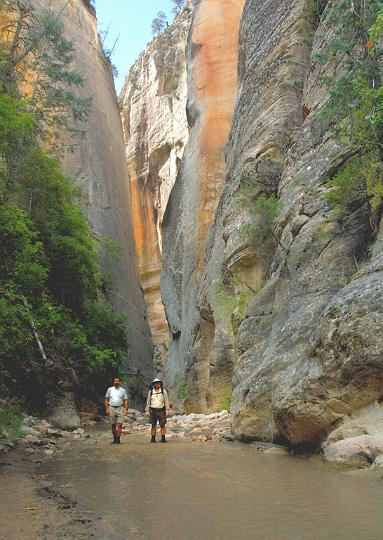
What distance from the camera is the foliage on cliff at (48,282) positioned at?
12.0 metres

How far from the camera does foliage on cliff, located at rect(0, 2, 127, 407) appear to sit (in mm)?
12000

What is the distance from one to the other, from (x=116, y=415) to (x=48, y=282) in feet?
25.2

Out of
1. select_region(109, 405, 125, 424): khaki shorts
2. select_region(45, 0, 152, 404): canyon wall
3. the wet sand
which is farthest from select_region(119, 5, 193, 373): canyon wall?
the wet sand

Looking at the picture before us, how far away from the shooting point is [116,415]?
10039 mm

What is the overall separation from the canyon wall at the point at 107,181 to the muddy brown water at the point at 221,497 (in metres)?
17.2

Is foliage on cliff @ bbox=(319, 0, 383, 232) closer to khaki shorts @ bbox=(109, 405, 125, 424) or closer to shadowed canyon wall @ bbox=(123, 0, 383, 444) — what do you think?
shadowed canyon wall @ bbox=(123, 0, 383, 444)

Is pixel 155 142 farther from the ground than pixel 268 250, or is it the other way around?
pixel 155 142

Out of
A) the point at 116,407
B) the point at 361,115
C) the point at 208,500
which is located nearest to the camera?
the point at 208,500

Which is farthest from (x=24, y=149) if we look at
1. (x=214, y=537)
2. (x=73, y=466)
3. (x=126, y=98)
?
(x=126, y=98)

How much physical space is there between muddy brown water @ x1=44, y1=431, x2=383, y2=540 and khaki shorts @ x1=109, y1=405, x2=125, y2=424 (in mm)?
2467

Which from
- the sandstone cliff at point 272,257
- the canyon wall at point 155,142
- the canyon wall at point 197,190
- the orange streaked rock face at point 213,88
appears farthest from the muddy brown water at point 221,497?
the canyon wall at point 155,142

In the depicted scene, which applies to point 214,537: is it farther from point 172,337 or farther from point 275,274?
point 172,337

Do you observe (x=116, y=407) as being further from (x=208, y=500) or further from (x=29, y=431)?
(x=208, y=500)

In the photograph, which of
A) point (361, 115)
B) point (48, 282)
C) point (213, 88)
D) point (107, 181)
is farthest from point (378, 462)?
point (107, 181)
